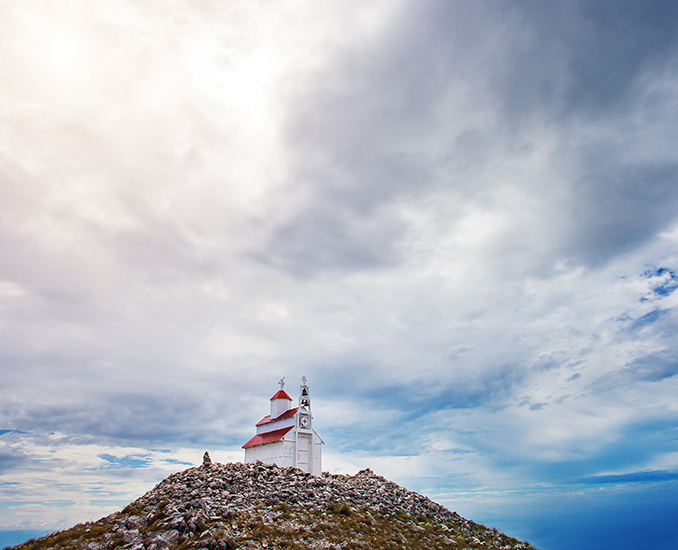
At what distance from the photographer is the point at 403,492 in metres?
49.0

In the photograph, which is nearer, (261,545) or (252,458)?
(261,545)

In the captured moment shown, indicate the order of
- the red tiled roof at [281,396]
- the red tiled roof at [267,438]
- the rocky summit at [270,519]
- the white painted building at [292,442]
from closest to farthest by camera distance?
the rocky summit at [270,519]
the white painted building at [292,442]
the red tiled roof at [267,438]
the red tiled roof at [281,396]

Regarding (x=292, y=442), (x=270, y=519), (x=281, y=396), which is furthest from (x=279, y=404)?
(x=270, y=519)

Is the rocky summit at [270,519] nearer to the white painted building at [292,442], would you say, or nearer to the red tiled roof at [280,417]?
the white painted building at [292,442]

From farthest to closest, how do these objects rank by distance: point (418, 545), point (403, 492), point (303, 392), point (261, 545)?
1. point (303, 392)
2. point (403, 492)
3. point (418, 545)
4. point (261, 545)

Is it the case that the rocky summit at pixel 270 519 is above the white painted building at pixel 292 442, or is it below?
below

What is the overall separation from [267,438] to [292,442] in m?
4.94

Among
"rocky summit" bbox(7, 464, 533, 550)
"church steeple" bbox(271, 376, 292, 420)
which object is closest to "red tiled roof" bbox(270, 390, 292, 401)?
"church steeple" bbox(271, 376, 292, 420)

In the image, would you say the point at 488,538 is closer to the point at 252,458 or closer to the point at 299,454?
the point at 299,454

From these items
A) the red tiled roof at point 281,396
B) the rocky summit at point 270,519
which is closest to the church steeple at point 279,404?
the red tiled roof at point 281,396

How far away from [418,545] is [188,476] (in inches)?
930

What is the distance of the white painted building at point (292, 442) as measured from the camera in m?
51.3

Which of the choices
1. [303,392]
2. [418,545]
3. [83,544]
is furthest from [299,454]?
[83,544]

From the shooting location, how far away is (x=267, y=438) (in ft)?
180
